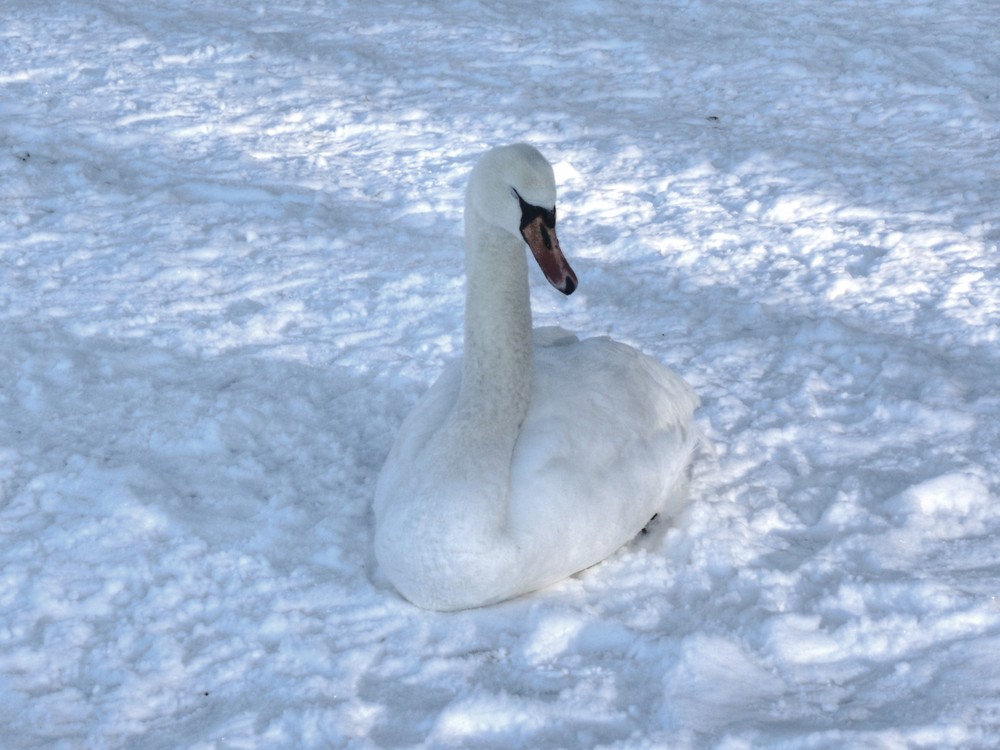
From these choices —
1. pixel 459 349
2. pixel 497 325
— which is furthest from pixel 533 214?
pixel 459 349

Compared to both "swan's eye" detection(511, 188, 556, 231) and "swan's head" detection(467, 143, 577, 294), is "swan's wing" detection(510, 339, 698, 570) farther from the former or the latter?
"swan's eye" detection(511, 188, 556, 231)

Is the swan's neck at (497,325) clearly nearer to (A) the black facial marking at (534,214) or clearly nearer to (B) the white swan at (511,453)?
(B) the white swan at (511,453)

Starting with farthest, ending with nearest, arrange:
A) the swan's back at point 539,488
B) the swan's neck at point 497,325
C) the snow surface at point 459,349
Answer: the swan's neck at point 497,325
the swan's back at point 539,488
the snow surface at point 459,349

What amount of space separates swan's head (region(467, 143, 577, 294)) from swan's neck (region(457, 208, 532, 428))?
0.34 feet

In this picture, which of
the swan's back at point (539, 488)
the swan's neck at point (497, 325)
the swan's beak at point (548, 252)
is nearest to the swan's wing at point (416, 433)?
the swan's back at point (539, 488)

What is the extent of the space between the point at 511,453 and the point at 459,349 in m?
1.45

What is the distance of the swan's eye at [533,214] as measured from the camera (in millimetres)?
3082

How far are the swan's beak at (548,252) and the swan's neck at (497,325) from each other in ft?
0.50

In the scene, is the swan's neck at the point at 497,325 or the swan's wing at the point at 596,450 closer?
the swan's wing at the point at 596,450

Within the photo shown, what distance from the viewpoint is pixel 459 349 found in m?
4.57

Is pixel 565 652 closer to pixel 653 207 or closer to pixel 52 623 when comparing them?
pixel 52 623

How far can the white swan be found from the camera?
9.95 ft

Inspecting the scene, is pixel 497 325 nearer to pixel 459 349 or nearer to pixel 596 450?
pixel 596 450

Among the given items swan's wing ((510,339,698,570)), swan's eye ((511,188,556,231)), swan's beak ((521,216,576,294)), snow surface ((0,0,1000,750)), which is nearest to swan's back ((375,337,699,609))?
swan's wing ((510,339,698,570))
